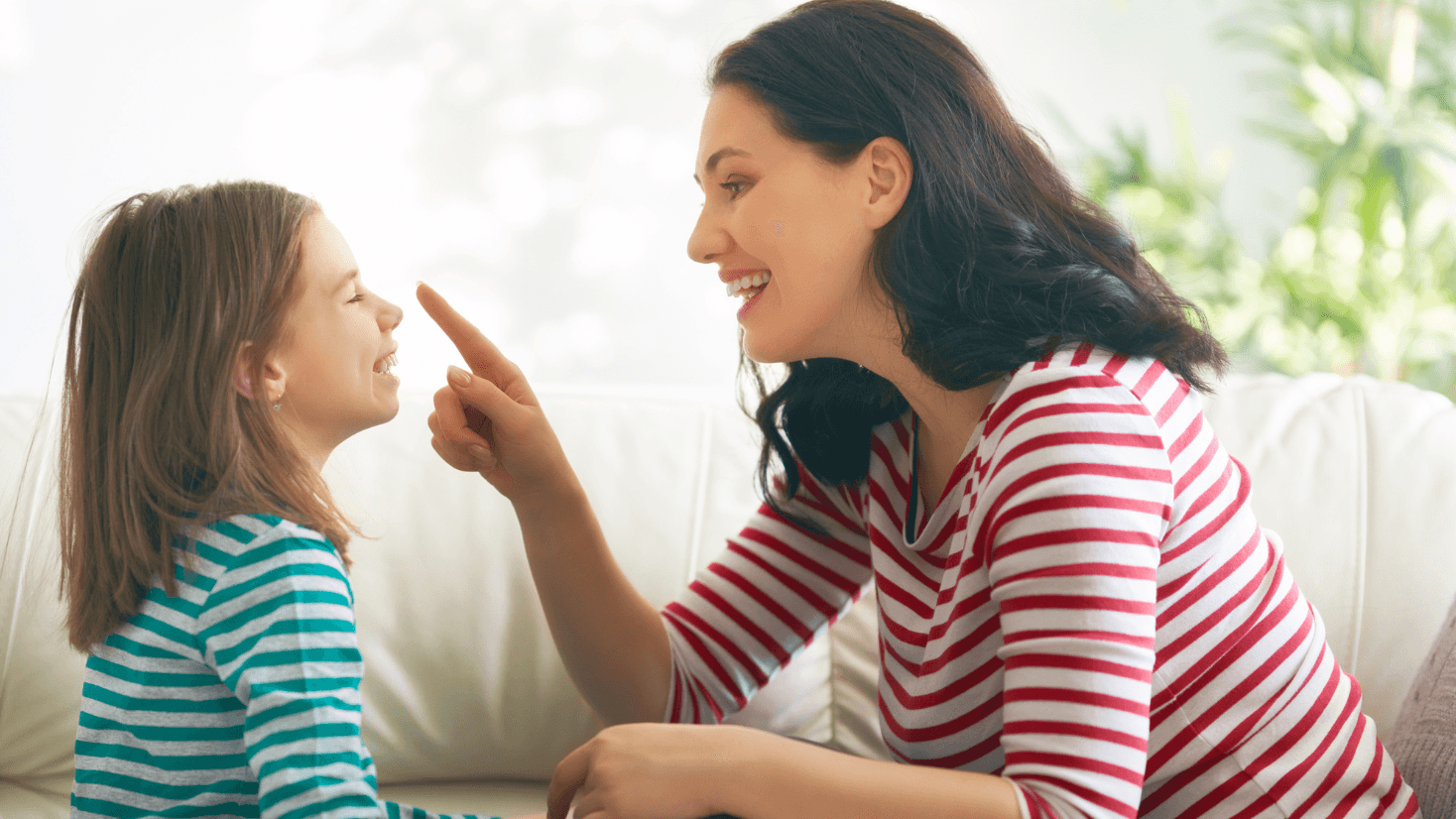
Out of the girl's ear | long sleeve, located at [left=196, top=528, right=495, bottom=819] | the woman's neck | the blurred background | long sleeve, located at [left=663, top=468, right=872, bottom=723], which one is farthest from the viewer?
the blurred background

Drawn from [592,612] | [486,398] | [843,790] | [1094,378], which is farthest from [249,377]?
[1094,378]

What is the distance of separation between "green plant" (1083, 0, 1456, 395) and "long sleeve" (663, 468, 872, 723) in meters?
1.48

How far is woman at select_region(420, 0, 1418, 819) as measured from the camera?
2.33ft

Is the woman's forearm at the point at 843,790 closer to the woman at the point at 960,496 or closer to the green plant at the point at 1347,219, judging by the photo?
the woman at the point at 960,496

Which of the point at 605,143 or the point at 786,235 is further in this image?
the point at 605,143

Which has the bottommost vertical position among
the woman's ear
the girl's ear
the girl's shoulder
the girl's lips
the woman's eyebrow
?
the girl's shoulder

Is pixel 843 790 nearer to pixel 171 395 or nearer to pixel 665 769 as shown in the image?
pixel 665 769

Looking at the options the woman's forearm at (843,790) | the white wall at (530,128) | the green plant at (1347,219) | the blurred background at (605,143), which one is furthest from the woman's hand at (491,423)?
the green plant at (1347,219)

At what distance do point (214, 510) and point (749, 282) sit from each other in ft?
1.59

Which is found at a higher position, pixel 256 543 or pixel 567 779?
pixel 256 543

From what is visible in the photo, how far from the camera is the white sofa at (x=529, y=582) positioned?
45.3 inches

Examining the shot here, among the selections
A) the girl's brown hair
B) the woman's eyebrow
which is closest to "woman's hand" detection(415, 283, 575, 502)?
the girl's brown hair

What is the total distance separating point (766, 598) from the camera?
1098 mm

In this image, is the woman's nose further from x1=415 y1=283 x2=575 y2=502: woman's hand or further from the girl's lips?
x1=415 y1=283 x2=575 y2=502: woman's hand
